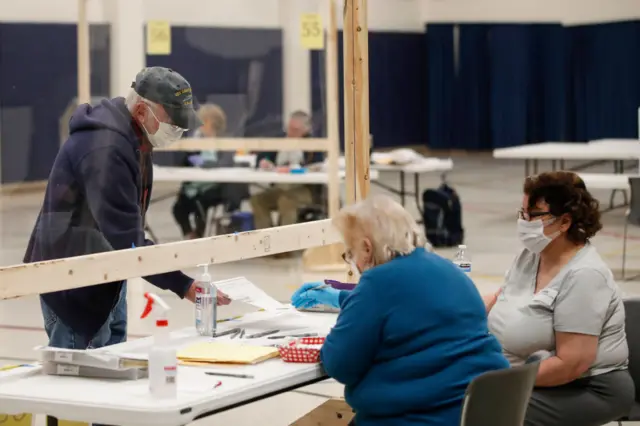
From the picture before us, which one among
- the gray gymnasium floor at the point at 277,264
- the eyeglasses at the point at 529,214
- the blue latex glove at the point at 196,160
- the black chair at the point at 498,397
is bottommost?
the gray gymnasium floor at the point at 277,264

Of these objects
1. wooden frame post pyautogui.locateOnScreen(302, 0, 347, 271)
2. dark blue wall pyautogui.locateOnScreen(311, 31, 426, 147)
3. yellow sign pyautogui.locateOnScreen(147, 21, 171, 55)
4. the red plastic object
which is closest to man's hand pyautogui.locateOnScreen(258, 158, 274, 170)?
wooden frame post pyautogui.locateOnScreen(302, 0, 347, 271)

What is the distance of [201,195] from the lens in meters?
8.97

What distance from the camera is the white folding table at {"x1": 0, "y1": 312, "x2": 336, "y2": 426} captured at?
267 cm

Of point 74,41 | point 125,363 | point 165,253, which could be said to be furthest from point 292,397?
point 74,41

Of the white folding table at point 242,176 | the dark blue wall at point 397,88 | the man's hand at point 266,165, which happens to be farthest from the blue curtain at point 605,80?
the white folding table at point 242,176

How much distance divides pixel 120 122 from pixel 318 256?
5.02 meters

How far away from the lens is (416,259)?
2875mm

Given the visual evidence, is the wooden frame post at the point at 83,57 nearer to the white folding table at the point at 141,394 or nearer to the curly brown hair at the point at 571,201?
the white folding table at the point at 141,394

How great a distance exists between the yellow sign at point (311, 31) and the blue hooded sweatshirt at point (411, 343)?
549 centimetres

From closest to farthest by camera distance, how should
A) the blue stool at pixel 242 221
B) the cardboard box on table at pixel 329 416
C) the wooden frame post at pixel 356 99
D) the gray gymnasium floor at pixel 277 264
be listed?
the cardboard box on table at pixel 329 416
the wooden frame post at pixel 356 99
the gray gymnasium floor at pixel 277 264
the blue stool at pixel 242 221

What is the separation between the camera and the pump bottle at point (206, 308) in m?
3.54

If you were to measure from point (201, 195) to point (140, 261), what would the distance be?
216 inches

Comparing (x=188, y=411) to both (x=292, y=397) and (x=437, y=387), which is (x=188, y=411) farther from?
(x=292, y=397)

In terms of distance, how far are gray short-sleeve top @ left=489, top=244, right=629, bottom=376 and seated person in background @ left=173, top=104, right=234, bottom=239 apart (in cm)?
417
